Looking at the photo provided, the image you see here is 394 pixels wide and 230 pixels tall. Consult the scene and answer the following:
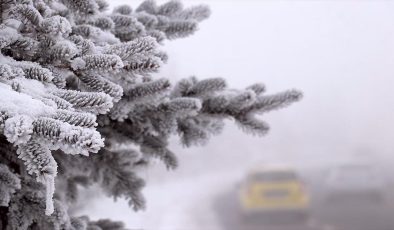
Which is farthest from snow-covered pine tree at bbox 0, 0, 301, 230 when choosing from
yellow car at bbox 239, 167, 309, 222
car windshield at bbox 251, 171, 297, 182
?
car windshield at bbox 251, 171, 297, 182

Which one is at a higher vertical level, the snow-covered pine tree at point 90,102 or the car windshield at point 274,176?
the car windshield at point 274,176

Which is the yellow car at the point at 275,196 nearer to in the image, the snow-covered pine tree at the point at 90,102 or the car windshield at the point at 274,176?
the car windshield at the point at 274,176

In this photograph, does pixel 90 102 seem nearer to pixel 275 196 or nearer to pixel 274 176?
pixel 275 196

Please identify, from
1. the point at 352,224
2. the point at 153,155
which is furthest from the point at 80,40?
the point at 352,224

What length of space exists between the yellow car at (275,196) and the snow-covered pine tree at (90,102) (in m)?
11.6

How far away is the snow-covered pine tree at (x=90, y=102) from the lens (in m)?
1.45

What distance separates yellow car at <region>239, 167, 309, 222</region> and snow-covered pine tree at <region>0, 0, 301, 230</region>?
38.1 ft

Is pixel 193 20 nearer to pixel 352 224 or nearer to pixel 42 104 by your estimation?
pixel 42 104

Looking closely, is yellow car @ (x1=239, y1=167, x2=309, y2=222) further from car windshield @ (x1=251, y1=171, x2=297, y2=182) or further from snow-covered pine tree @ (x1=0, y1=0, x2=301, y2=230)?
snow-covered pine tree @ (x1=0, y1=0, x2=301, y2=230)

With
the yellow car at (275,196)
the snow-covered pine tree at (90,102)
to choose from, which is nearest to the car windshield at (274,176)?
the yellow car at (275,196)

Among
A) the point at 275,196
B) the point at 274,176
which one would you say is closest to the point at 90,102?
the point at 275,196

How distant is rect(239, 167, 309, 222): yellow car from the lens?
14211 millimetres

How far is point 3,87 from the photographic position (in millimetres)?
1613

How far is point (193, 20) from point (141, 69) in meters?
0.89
